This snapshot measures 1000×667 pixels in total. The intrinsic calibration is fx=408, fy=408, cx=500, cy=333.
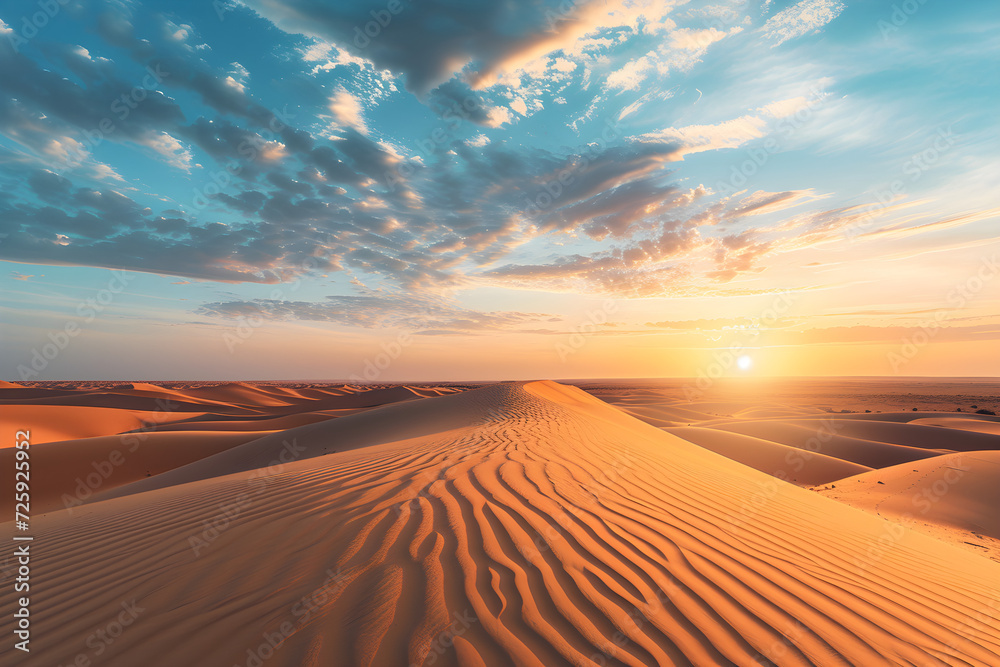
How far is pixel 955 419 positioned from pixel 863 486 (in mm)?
18426

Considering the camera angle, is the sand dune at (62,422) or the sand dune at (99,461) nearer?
the sand dune at (99,461)

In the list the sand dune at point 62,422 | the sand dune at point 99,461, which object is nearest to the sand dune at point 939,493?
the sand dune at point 99,461

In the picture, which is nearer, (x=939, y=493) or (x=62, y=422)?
(x=939, y=493)

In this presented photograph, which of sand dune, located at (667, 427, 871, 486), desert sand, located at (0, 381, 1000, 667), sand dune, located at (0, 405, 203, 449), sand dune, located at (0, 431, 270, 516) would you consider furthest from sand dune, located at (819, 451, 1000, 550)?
sand dune, located at (0, 405, 203, 449)

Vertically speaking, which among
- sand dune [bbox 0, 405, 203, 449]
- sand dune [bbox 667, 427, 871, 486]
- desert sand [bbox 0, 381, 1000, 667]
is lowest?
sand dune [bbox 667, 427, 871, 486]

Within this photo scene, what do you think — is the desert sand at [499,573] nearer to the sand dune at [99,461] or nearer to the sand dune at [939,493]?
the sand dune at [939,493]

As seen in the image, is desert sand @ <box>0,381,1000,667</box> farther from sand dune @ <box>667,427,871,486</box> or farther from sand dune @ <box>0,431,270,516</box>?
sand dune @ <box>0,431,270,516</box>

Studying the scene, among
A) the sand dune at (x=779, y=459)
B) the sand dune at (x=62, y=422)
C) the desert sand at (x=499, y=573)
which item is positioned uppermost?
the desert sand at (x=499, y=573)

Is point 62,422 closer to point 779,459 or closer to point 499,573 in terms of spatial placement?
point 499,573

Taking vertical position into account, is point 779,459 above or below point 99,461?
below

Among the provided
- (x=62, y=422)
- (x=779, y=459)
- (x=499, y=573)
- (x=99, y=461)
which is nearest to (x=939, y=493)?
(x=779, y=459)

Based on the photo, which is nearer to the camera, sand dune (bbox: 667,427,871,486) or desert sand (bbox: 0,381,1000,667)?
desert sand (bbox: 0,381,1000,667)

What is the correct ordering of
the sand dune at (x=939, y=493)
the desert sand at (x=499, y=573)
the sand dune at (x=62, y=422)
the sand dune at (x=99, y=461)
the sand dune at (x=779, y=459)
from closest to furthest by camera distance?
1. the desert sand at (x=499, y=573)
2. the sand dune at (x=939, y=493)
3. the sand dune at (x=99, y=461)
4. the sand dune at (x=779, y=459)
5. the sand dune at (x=62, y=422)

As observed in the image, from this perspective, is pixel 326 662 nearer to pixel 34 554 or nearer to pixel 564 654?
pixel 564 654
